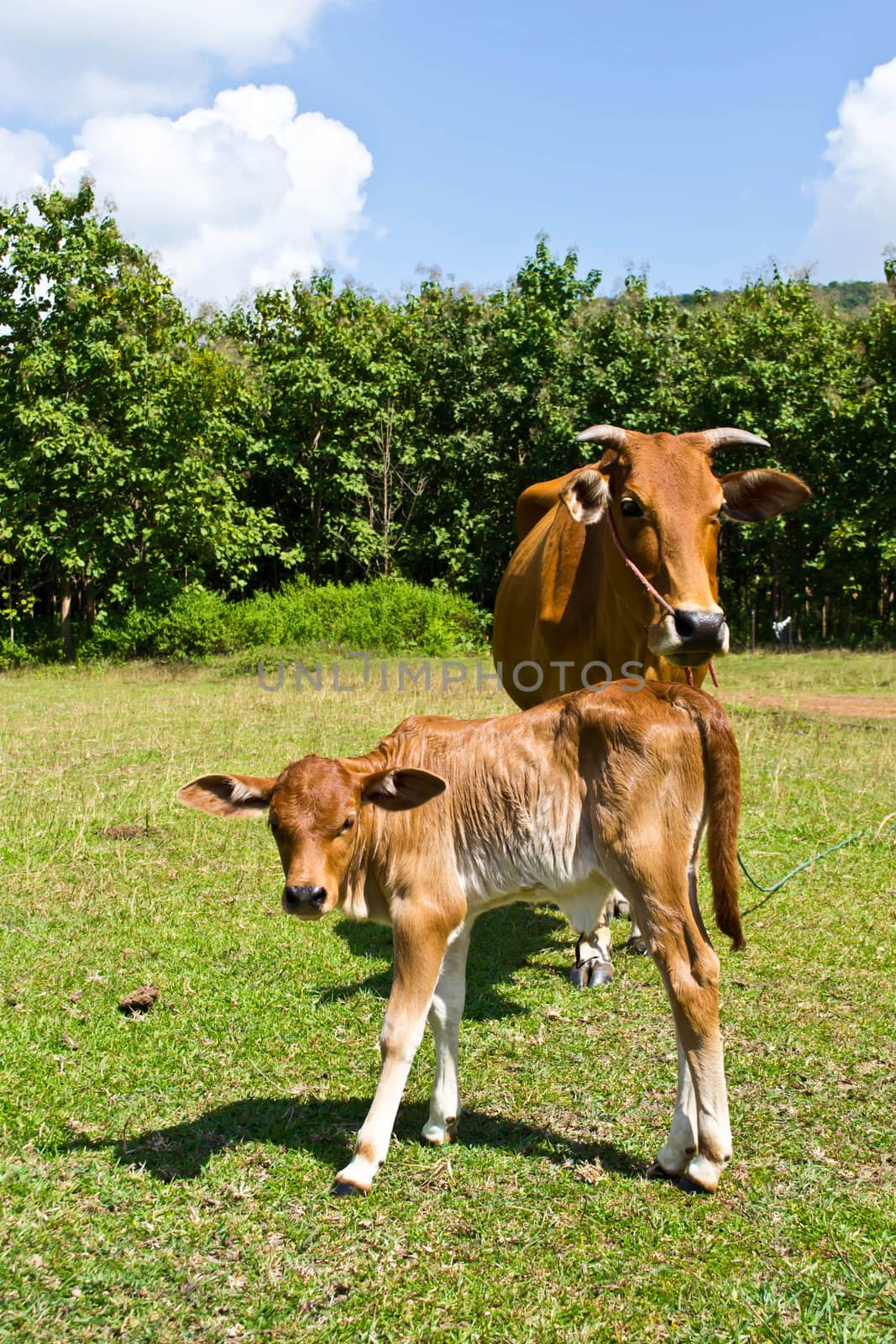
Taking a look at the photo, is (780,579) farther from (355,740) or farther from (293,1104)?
(293,1104)

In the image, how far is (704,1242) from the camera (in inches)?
140

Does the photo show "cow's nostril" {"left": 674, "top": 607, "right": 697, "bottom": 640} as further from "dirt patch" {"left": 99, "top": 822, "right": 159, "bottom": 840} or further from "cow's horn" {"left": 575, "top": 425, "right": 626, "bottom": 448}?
"dirt patch" {"left": 99, "top": 822, "right": 159, "bottom": 840}

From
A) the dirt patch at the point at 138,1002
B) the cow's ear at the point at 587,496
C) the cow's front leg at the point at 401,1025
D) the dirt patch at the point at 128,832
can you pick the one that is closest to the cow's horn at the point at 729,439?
the cow's ear at the point at 587,496

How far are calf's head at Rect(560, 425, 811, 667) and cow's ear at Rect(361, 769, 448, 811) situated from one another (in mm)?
1344

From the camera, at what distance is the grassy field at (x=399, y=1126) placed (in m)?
3.29

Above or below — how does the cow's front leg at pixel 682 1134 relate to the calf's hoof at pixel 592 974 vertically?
above

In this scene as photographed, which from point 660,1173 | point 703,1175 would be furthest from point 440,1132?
point 703,1175

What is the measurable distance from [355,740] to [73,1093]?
8176 mm

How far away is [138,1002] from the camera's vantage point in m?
5.50

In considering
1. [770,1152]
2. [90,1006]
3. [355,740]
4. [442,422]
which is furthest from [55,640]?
[770,1152]

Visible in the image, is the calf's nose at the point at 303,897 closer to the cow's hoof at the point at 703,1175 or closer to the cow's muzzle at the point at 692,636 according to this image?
the cow's hoof at the point at 703,1175

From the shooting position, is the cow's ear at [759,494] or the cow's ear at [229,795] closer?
the cow's ear at [229,795]

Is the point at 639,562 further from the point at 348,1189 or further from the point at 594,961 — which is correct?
the point at 348,1189

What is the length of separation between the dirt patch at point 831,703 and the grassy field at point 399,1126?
25.9 ft
